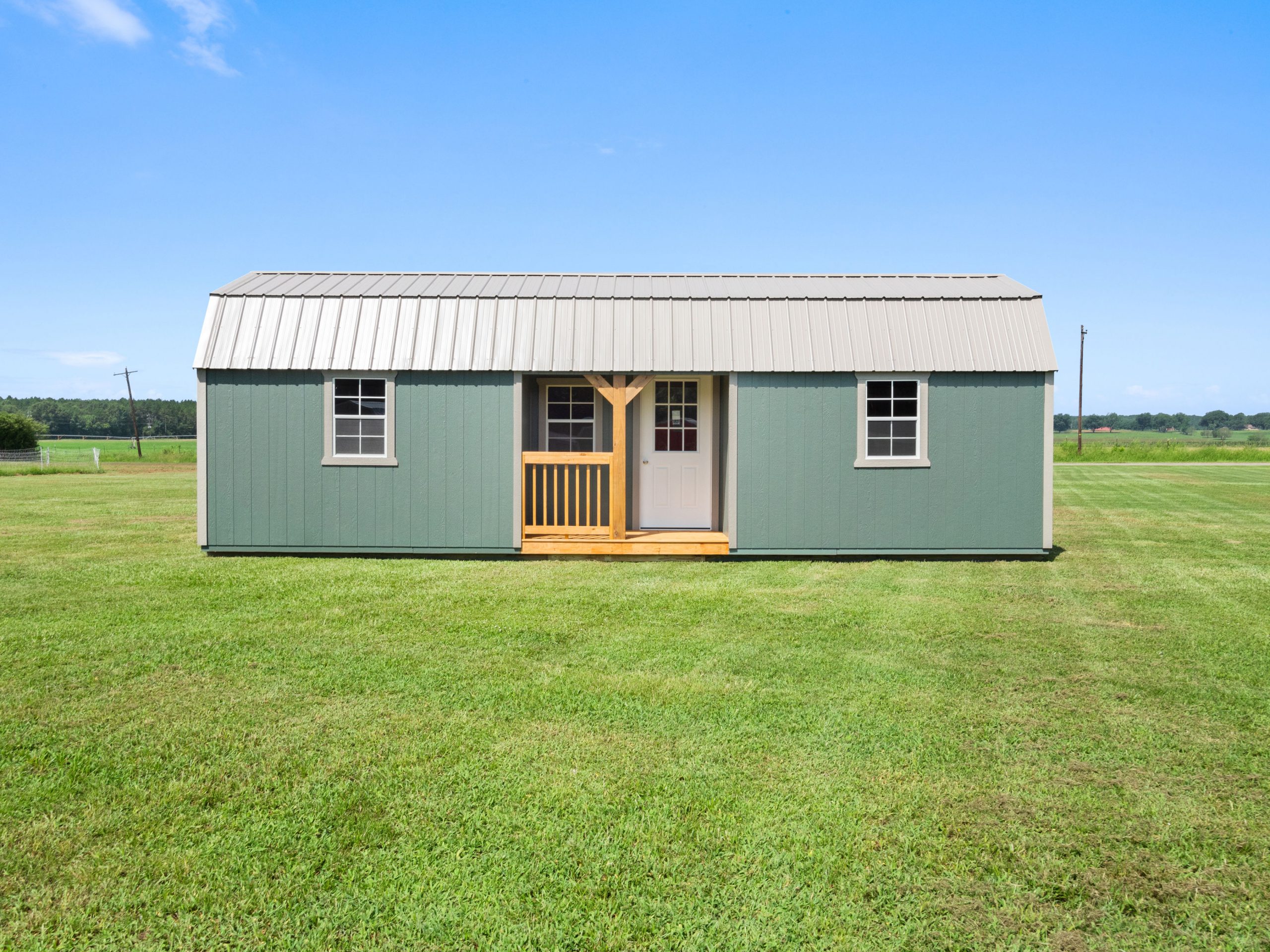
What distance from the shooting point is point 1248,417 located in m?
94.5

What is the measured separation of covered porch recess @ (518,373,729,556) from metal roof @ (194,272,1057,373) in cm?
48

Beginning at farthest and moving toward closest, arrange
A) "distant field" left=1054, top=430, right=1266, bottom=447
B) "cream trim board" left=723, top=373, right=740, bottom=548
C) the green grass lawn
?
"distant field" left=1054, top=430, right=1266, bottom=447, "cream trim board" left=723, top=373, right=740, bottom=548, the green grass lawn

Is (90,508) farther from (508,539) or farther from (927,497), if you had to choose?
(927,497)

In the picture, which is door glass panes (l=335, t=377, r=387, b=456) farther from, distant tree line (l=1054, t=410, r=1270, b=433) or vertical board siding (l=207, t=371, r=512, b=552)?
distant tree line (l=1054, t=410, r=1270, b=433)

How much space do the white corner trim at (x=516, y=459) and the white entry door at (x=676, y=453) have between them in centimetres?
182

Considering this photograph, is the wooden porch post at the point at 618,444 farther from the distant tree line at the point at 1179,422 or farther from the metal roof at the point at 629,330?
the distant tree line at the point at 1179,422

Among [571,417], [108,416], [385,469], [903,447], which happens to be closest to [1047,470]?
[903,447]

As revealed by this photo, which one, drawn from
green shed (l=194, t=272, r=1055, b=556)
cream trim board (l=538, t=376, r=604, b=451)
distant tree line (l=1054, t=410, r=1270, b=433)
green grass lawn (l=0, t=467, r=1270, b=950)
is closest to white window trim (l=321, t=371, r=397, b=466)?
green shed (l=194, t=272, r=1055, b=556)

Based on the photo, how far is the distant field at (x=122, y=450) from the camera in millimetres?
37438

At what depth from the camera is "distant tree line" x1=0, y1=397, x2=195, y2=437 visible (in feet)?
233

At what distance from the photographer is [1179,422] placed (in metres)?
91.9

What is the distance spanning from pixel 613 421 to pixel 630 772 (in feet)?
23.5

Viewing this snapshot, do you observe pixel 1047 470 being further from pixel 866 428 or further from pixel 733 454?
pixel 733 454

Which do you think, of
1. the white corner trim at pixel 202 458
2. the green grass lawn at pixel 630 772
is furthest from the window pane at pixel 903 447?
the white corner trim at pixel 202 458
